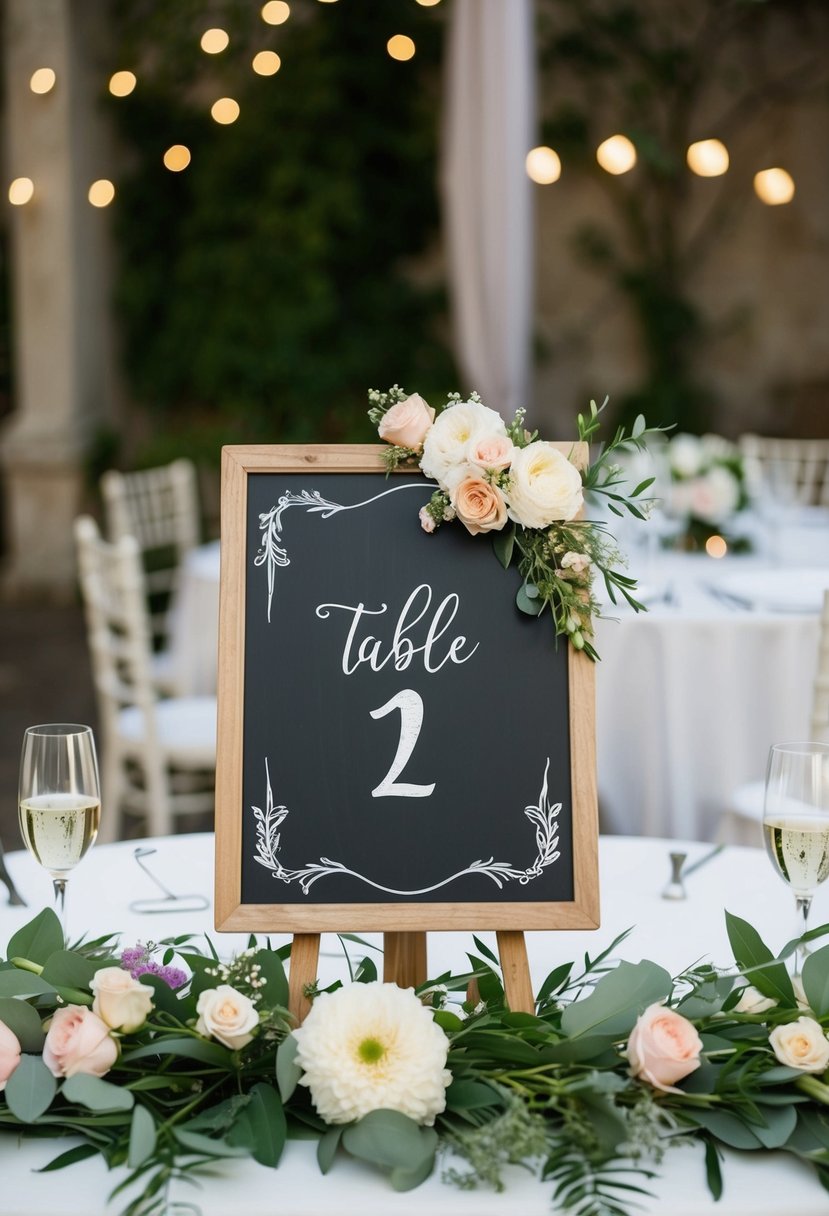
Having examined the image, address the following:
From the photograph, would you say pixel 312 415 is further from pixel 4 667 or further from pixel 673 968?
pixel 673 968

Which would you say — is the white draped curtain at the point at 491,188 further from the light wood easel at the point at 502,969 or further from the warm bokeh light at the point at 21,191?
the light wood easel at the point at 502,969

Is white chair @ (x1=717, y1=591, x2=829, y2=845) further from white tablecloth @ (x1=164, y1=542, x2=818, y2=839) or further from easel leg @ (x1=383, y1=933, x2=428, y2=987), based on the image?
easel leg @ (x1=383, y1=933, x2=428, y2=987)

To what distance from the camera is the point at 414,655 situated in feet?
3.58

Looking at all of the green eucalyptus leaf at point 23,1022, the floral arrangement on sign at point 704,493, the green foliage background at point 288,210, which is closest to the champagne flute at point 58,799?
the green eucalyptus leaf at point 23,1022

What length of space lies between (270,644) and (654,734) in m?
1.85

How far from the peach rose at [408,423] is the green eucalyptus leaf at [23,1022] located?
51 centimetres

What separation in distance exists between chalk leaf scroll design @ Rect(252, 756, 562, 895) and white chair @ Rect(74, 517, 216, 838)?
2.15 metres

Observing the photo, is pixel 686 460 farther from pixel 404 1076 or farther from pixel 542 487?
pixel 404 1076

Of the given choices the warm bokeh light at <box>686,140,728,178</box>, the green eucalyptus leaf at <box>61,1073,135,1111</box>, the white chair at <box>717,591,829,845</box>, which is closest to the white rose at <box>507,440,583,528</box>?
the green eucalyptus leaf at <box>61,1073,135,1111</box>

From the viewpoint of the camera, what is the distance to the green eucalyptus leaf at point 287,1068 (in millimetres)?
866

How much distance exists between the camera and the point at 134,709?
3.59 meters

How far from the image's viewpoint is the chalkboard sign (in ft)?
3.43

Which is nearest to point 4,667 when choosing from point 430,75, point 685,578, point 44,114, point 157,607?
point 157,607

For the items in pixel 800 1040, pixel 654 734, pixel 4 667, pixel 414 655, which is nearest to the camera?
pixel 800 1040
